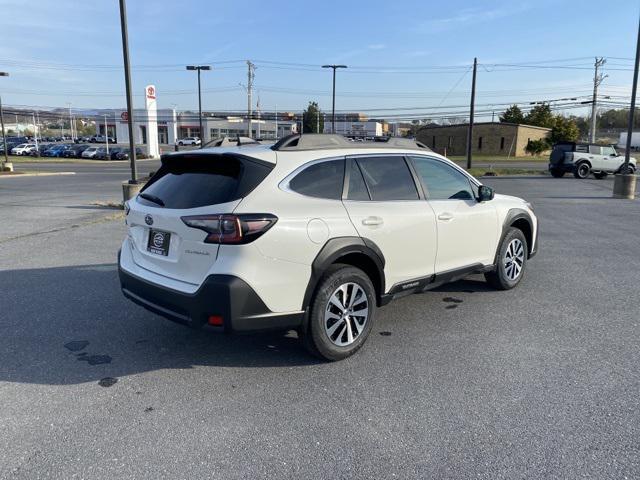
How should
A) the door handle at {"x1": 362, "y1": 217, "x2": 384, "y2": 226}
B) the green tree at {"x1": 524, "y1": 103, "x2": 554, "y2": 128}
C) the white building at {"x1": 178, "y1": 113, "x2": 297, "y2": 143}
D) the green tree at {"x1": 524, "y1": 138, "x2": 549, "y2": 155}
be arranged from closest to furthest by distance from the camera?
1. the door handle at {"x1": 362, "y1": 217, "x2": 384, "y2": 226}
2. the green tree at {"x1": 524, "y1": 138, "x2": 549, "y2": 155}
3. the green tree at {"x1": 524, "y1": 103, "x2": 554, "y2": 128}
4. the white building at {"x1": 178, "y1": 113, "x2": 297, "y2": 143}

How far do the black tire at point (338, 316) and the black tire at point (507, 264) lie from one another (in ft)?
7.35

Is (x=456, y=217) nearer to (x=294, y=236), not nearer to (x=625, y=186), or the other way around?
(x=294, y=236)

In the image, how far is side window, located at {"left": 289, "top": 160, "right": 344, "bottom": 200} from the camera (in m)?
3.87

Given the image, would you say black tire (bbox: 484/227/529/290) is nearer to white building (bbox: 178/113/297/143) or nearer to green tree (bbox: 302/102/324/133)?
green tree (bbox: 302/102/324/133)

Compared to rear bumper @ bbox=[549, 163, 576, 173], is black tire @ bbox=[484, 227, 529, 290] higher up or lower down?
lower down

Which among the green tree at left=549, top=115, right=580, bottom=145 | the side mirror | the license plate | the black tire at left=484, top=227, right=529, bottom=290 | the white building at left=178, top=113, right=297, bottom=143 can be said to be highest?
the white building at left=178, top=113, right=297, bottom=143

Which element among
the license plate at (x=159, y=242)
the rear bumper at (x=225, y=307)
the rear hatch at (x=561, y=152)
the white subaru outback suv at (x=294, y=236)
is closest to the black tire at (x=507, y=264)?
the white subaru outback suv at (x=294, y=236)

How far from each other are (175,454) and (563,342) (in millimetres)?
3386

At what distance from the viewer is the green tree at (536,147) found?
62438mm

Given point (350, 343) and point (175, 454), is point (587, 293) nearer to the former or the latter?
point (350, 343)

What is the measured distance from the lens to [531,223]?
6.29 m

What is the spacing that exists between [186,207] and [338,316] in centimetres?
143

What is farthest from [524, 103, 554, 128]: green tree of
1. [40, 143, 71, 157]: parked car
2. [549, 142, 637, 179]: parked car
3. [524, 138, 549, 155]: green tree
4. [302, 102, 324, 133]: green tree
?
[40, 143, 71, 157]: parked car

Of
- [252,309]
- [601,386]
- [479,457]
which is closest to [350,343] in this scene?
[252,309]
